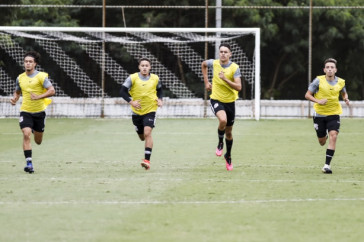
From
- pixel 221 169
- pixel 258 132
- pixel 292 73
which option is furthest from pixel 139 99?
pixel 292 73

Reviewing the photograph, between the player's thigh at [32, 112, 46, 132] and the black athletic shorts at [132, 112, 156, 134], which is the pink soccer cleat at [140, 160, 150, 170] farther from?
the player's thigh at [32, 112, 46, 132]

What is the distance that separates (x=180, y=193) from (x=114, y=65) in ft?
74.1

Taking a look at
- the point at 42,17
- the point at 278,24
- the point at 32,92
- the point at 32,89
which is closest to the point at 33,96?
the point at 32,92

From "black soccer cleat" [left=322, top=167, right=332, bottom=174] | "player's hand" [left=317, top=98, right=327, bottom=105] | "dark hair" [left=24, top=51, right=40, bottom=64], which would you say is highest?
"dark hair" [left=24, top=51, right=40, bottom=64]

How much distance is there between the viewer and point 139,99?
14719mm

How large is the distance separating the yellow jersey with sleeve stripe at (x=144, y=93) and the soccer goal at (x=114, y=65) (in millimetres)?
17217

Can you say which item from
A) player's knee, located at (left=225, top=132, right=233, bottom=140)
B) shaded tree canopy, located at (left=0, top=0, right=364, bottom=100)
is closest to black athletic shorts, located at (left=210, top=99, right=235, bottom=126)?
player's knee, located at (left=225, top=132, right=233, bottom=140)

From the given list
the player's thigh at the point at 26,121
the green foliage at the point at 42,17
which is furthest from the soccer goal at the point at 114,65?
the player's thigh at the point at 26,121

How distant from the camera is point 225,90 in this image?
49.4ft

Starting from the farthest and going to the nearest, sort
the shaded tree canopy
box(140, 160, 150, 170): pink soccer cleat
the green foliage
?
the shaded tree canopy
the green foliage
box(140, 160, 150, 170): pink soccer cleat

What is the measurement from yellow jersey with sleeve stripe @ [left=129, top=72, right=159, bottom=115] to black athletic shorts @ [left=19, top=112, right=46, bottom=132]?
151 cm

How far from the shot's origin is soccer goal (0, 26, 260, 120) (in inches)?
1282

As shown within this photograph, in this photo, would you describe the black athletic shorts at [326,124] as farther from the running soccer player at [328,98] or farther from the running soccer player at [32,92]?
the running soccer player at [32,92]

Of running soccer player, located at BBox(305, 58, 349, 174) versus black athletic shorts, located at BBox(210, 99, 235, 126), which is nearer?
running soccer player, located at BBox(305, 58, 349, 174)
